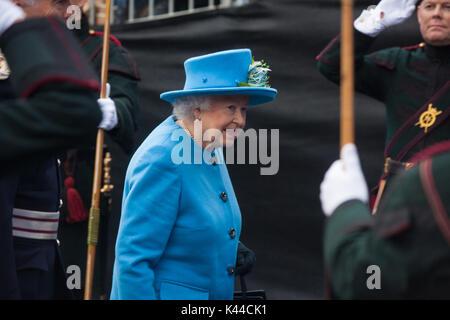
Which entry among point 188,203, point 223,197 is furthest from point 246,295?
point 188,203

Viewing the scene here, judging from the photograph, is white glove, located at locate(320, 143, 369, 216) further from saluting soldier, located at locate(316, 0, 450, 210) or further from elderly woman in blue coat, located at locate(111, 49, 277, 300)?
saluting soldier, located at locate(316, 0, 450, 210)

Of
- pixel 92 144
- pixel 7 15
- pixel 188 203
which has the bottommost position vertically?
pixel 188 203

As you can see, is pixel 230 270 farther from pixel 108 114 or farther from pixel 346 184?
pixel 346 184

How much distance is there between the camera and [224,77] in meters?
2.90

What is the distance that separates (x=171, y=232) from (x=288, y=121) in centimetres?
193

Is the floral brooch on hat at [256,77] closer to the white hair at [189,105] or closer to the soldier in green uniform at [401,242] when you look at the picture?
the white hair at [189,105]

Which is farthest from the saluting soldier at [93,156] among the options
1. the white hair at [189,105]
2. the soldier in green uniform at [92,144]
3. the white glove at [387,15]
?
the white glove at [387,15]

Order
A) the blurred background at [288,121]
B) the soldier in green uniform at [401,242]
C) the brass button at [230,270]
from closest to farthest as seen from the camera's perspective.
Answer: the soldier in green uniform at [401,242], the brass button at [230,270], the blurred background at [288,121]

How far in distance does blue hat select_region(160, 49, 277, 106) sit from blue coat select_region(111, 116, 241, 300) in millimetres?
246

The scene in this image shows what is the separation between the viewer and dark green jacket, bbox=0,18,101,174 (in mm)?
1478

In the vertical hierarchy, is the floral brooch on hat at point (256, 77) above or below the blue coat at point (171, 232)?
above

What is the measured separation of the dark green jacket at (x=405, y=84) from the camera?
9.66 ft

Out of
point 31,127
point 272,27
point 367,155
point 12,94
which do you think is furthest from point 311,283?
point 31,127

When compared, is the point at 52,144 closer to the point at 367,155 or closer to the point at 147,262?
the point at 147,262
